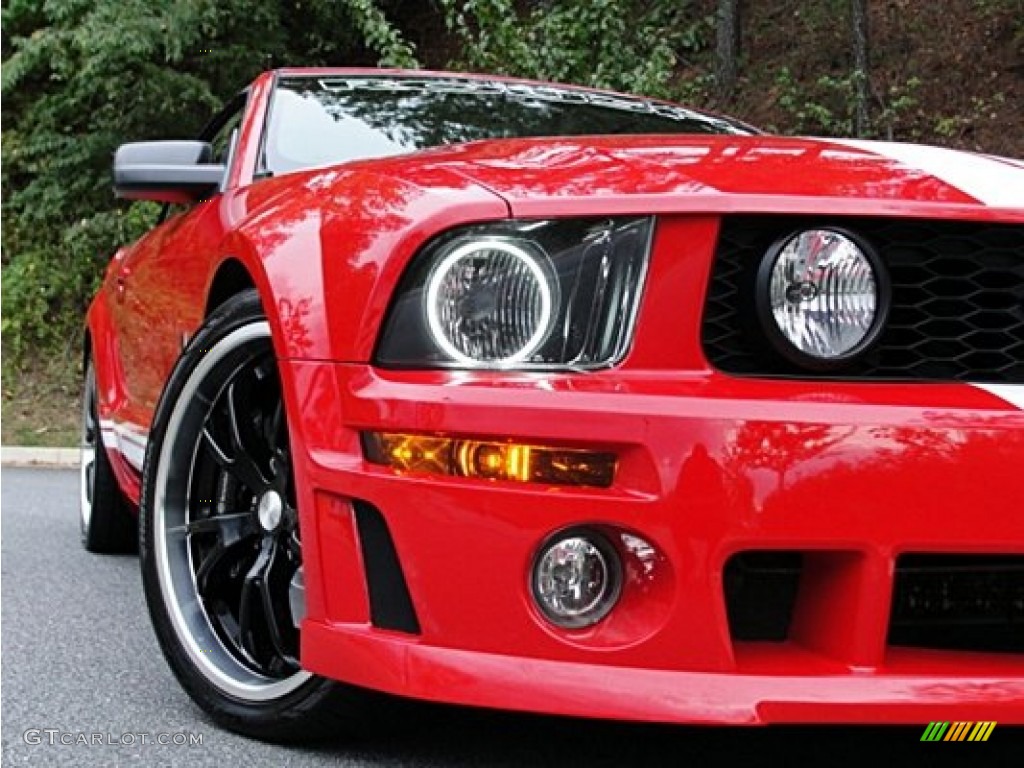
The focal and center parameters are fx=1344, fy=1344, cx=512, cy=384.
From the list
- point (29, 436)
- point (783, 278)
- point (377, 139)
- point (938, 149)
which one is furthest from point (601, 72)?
point (783, 278)

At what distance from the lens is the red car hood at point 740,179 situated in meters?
1.90

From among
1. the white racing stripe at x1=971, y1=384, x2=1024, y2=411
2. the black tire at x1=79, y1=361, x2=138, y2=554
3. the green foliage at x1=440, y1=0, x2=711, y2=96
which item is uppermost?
the green foliage at x1=440, y1=0, x2=711, y2=96

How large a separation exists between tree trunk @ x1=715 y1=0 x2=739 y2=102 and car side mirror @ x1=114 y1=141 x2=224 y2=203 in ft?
28.9

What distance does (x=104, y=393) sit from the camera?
13.8 feet

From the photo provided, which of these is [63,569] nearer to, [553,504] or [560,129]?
[560,129]

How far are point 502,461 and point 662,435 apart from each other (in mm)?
225

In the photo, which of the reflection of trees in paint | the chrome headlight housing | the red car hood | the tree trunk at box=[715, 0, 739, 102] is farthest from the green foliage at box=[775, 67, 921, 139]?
the reflection of trees in paint

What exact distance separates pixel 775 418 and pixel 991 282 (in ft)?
1.55

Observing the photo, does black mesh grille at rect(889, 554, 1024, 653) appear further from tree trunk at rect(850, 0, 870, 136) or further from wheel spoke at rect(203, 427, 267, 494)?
tree trunk at rect(850, 0, 870, 136)

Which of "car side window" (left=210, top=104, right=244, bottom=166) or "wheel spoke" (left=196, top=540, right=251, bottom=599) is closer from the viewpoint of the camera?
"wheel spoke" (left=196, top=540, right=251, bottom=599)

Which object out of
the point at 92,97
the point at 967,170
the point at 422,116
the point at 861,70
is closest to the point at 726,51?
the point at 861,70

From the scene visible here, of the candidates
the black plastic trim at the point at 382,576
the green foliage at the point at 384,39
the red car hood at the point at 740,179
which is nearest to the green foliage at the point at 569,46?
the green foliage at the point at 384,39

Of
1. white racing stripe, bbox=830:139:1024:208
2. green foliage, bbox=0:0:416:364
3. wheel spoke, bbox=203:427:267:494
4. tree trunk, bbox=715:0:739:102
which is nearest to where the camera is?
white racing stripe, bbox=830:139:1024:208

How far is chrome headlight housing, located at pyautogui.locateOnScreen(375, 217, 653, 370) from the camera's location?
191 cm
